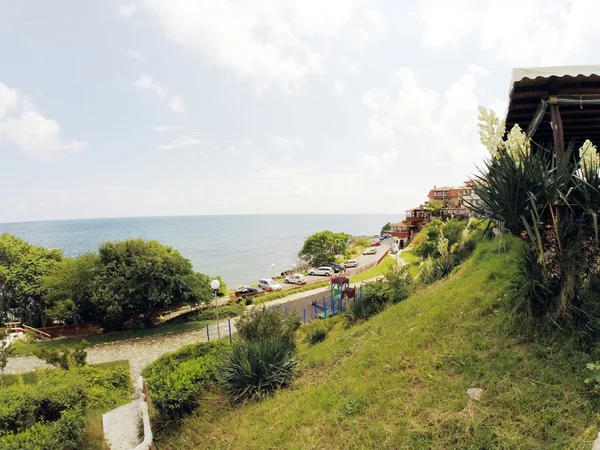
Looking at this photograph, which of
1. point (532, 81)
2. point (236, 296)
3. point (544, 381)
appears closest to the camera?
point (544, 381)

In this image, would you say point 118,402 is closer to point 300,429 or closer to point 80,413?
point 80,413

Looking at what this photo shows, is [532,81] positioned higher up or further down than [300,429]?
higher up

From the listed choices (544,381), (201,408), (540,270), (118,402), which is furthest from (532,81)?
(118,402)

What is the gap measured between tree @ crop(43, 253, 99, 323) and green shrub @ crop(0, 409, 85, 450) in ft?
51.1

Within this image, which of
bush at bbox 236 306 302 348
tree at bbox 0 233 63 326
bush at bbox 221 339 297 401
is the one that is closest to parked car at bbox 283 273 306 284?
tree at bbox 0 233 63 326

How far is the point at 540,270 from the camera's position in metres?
3.98

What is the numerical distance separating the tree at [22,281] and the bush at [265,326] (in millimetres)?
21682

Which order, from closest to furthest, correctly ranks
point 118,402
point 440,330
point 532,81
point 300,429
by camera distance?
point 300,429
point 532,81
point 440,330
point 118,402

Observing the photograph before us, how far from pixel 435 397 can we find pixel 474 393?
46 cm

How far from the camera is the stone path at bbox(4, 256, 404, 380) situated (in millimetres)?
13875

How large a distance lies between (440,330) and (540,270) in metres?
2.06

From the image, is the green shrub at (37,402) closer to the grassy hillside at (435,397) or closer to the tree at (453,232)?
the grassy hillside at (435,397)

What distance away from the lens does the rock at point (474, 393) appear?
3.63 m

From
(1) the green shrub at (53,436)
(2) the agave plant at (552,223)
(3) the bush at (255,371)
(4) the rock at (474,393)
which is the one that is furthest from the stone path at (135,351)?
(2) the agave plant at (552,223)
